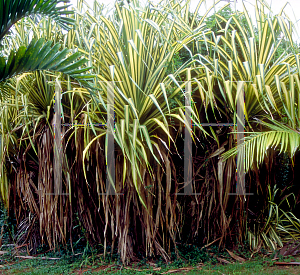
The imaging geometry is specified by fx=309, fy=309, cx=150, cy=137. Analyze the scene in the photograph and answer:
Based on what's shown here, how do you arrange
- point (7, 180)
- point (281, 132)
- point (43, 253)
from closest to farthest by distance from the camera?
point (281, 132)
point (43, 253)
point (7, 180)

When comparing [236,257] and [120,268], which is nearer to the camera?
[120,268]

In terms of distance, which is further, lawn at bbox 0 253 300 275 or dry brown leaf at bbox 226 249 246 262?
dry brown leaf at bbox 226 249 246 262

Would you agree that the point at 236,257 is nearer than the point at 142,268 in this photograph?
No

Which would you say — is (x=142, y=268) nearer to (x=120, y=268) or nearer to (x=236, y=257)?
(x=120, y=268)

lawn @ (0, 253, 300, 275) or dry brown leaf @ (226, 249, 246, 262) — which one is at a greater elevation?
dry brown leaf @ (226, 249, 246, 262)

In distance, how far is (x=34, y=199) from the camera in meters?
3.67

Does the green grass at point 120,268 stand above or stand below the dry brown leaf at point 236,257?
below

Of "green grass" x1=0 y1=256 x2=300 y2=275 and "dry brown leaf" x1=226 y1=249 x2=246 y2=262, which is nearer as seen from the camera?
"green grass" x1=0 y1=256 x2=300 y2=275

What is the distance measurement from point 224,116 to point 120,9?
1.67 m

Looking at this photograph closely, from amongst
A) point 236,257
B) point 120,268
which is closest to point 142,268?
point 120,268

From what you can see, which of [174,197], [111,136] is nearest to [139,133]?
[111,136]

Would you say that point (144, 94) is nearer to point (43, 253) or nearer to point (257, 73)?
point (257, 73)

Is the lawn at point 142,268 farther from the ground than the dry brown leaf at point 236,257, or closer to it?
closer to it

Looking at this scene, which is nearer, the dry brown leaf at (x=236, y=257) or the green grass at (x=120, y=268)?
the green grass at (x=120, y=268)
